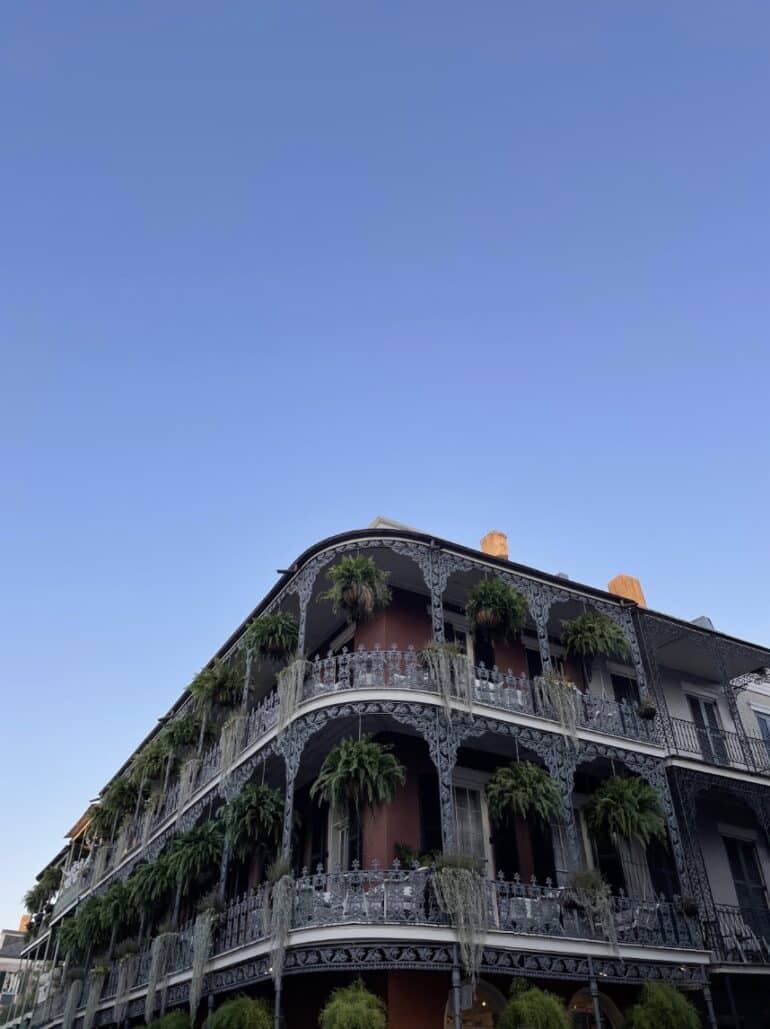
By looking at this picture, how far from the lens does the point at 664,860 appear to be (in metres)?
15.9

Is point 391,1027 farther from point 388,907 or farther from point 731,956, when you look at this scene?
point 731,956

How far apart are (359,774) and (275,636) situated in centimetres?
→ 456

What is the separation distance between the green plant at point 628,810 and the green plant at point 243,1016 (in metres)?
6.24

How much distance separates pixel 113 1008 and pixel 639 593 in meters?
16.2

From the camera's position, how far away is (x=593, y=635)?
16.2 metres

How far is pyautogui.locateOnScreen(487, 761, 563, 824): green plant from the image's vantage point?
13.0 metres

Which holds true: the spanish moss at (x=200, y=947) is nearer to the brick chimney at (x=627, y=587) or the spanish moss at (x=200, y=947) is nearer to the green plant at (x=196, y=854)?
the green plant at (x=196, y=854)

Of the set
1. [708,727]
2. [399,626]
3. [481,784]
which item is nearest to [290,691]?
[399,626]

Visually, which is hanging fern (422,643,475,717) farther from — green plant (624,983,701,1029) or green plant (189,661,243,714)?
green plant (189,661,243,714)

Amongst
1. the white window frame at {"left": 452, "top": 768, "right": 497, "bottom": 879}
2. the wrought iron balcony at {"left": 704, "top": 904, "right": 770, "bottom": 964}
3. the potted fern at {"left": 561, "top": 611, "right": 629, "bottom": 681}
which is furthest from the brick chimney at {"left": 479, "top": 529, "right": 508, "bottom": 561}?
the wrought iron balcony at {"left": 704, "top": 904, "right": 770, "bottom": 964}

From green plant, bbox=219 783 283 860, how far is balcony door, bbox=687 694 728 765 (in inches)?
371

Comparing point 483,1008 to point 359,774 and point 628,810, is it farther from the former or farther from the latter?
point 359,774

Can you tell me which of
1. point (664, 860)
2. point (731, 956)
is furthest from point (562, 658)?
point (731, 956)

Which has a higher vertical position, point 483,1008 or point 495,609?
point 495,609
